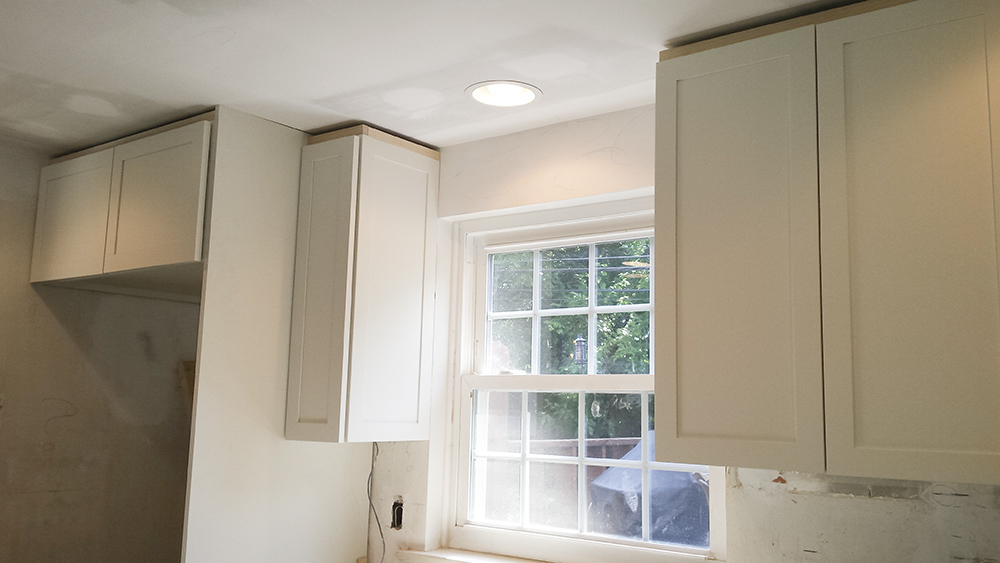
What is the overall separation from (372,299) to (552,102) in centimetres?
88

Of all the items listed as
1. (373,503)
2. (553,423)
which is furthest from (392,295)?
(373,503)

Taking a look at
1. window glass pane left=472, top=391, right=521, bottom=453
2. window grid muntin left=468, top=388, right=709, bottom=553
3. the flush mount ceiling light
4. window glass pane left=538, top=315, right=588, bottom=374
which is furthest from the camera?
window glass pane left=472, top=391, right=521, bottom=453

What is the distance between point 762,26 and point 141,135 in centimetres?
212

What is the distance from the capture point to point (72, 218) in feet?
9.71

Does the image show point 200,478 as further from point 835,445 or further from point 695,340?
point 835,445

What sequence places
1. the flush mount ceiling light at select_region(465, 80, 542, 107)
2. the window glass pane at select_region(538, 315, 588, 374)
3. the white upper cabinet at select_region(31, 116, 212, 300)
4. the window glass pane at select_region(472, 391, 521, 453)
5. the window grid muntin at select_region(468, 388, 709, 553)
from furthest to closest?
1. the window glass pane at select_region(472, 391, 521, 453)
2. the window glass pane at select_region(538, 315, 588, 374)
3. the white upper cabinet at select_region(31, 116, 212, 300)
4. the window grid muntin at select_region(468, 388, 709, 553)
5. the flush mount ceiling light at select_region(465, 80, 542, 107)

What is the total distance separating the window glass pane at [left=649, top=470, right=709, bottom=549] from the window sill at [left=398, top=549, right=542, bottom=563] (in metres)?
0.45

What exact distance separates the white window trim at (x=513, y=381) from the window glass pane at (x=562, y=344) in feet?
0.30

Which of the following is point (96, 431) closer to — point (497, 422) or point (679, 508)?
point (497, 422)

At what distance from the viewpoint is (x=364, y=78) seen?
2311mm

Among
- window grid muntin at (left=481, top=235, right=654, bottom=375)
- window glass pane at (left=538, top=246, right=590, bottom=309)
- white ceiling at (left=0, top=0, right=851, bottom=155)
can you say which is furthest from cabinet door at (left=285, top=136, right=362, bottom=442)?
window glass pane at (left=538, top=246, right=590, bottom=309)

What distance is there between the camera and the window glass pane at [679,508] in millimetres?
2344

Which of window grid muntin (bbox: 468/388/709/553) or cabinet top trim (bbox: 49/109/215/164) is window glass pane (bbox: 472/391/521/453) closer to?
window grid muntin (bbox: 468/388/709/553)

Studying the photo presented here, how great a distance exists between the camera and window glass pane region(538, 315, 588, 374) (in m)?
2.67
